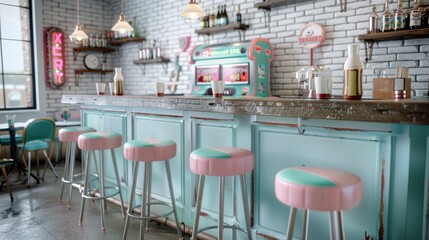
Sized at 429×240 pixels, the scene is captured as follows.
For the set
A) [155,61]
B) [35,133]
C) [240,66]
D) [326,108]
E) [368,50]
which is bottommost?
[35,133]

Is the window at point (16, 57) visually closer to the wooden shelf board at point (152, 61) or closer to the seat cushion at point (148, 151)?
the wooden shelf board at point (152, 61)

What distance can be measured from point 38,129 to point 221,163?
3484mm

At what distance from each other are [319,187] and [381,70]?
2.93 meters

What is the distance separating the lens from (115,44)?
23.0 feet

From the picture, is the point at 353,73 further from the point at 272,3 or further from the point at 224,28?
the point at 224,28

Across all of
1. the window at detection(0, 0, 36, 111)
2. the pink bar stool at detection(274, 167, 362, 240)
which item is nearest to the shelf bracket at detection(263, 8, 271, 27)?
the pink bar stool at detection(274, 167, 362, 240)

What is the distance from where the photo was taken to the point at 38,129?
14.8 ft

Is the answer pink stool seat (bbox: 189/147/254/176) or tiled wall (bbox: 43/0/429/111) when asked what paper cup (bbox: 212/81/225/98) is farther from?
tiled wall (bbox: 43/0/429/111)

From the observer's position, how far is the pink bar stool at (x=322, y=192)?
4.51 feet

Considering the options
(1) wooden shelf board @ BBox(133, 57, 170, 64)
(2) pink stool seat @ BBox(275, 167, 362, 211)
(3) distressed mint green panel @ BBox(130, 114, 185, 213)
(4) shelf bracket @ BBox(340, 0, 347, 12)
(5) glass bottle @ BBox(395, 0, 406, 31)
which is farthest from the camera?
(1) wooden shelf board @ BBox(133, 57, 170, 64)

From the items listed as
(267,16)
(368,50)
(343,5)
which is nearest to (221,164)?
(368,50)

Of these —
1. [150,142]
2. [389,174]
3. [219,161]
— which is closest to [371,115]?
[389,174]

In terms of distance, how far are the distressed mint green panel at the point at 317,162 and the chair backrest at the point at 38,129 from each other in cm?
334

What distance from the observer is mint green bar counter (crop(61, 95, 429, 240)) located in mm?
1630
